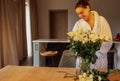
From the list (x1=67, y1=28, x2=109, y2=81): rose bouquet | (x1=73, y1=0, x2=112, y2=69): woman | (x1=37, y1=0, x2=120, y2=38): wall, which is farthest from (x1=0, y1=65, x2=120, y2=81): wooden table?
(x1=37, y1=0, x2=120, y2=38): wall

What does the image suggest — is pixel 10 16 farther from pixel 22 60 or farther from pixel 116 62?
pixel 116 62

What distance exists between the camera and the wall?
8617mm

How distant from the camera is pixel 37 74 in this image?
2064 mm

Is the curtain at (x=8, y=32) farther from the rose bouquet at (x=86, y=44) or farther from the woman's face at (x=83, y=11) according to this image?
the rose bouquet at (x=86, y=44)

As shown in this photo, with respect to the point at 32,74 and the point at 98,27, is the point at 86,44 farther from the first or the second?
the point at 32,74

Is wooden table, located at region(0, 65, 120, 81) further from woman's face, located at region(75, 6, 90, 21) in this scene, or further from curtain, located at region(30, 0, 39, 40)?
curtain, located at region(30, 0, 39, 40)

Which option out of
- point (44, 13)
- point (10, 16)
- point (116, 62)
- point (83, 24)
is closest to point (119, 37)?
point (116, 62)

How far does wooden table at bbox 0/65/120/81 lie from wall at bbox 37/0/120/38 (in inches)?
263

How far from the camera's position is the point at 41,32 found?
29.6 feet

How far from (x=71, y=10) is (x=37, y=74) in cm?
697

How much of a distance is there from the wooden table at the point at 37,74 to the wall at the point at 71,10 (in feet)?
21.9

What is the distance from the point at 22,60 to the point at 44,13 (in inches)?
104

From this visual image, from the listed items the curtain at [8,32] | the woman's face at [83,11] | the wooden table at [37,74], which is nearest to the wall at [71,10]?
the curtain at [8,32]

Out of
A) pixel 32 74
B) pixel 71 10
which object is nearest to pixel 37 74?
pixel 32 74
